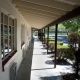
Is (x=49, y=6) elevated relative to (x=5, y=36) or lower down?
elevated

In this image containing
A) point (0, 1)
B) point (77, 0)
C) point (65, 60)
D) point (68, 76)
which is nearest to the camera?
point (77, 0)

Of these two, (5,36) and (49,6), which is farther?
(5,36)

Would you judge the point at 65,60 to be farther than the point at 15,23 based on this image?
Yes

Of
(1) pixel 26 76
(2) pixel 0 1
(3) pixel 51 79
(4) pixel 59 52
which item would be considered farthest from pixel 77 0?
(4) pixel 59 52

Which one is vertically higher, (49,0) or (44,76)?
(49,0)

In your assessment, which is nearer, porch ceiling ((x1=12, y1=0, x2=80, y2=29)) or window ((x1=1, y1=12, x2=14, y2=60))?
porch ceiling ((x1=12, y1=0, x2=80, y2=29))

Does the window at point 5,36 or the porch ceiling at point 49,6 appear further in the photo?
the window at point 5,36

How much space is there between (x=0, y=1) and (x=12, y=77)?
2.56m

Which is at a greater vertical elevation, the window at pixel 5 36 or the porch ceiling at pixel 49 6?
the porch ceiling at pixel 49 6

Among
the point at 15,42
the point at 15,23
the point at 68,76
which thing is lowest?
the point at 68,76

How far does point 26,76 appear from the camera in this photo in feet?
22.6

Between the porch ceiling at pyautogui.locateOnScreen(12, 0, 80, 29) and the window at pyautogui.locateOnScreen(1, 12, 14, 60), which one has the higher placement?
the porch ceiling at pyautogui.locateOnScreen(12, 0, 80, 29)

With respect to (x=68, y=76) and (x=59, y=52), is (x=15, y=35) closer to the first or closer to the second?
(x=68, y=76)

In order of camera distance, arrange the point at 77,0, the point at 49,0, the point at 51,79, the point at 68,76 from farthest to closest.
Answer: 1. the point at 68,76
2. the point at 51,79
3. the point at 49,0
4. the point at 77,0
